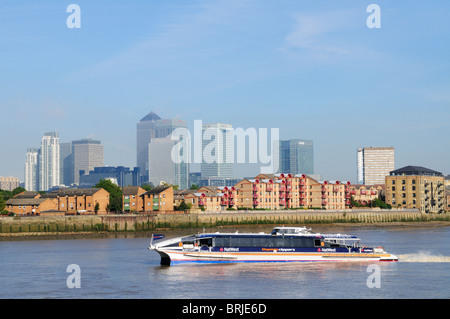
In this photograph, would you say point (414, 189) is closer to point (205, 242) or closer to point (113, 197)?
point (113, 197)

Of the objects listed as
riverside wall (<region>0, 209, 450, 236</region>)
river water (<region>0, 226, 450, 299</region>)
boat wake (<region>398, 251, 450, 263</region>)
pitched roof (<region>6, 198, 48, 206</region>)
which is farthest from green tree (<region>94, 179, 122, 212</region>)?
boat wake (<region>398, 251, 450, 263</region>)

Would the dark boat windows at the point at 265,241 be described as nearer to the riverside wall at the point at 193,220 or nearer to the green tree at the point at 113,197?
the riverside wall at the point at 193,220

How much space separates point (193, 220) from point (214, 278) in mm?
75725

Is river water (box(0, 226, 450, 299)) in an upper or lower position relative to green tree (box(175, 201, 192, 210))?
lower

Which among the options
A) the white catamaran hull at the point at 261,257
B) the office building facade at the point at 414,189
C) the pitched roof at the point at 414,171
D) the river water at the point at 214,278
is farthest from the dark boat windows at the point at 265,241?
the pitched roof at the point at 414,171

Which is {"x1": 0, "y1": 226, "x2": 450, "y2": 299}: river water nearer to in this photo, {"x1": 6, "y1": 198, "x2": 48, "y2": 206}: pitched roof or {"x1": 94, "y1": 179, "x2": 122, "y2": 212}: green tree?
{"x1": 6, "y1": 198, "x2": 48, "y2": 206}: pitched roof

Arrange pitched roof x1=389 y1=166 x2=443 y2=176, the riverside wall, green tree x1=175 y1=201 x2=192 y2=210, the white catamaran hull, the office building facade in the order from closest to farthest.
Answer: the white catamaran hull, the riverside wall, green tree x1=175 y1=201 x2=192 y2=210, the office building facade, pitched roof x1=389 y1=166 x2=443 y2=176

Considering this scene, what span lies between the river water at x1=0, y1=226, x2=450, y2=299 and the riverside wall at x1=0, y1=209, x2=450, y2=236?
34.3m

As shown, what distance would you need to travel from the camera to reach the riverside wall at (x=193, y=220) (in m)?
106

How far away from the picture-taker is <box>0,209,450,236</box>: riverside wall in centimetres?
10550

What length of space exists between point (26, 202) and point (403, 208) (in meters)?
100

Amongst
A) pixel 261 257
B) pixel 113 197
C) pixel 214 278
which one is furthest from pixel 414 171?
pixel 214 278

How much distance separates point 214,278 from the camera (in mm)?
52250

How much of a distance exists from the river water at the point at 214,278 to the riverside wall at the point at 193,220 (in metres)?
34.3
